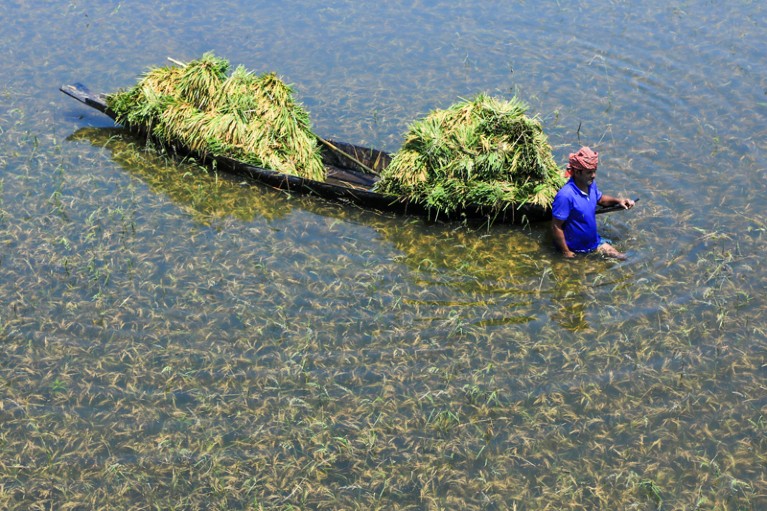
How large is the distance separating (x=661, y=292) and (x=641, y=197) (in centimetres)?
187

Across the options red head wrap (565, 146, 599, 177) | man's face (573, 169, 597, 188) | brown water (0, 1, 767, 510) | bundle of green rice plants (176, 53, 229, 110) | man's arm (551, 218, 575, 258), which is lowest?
brown water (0, 1, 767, 510)

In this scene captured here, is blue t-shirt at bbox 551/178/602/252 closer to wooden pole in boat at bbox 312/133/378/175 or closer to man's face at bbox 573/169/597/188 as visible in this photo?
man's face at bbox 573/169/597/188

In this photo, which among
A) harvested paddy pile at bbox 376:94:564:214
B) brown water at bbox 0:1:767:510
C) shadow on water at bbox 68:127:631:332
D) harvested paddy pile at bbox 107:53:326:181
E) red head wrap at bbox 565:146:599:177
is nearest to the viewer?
brown water at bbox 0:1:767:510

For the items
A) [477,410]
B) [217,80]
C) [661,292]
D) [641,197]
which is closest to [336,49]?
[217,80]

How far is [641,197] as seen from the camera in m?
9.59

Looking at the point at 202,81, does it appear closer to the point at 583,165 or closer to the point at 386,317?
the point at 386,317

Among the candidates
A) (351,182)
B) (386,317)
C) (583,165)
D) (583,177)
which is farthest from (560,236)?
(351,182)

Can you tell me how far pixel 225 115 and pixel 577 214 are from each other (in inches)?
176

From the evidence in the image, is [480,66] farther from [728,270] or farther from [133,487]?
[133,487]

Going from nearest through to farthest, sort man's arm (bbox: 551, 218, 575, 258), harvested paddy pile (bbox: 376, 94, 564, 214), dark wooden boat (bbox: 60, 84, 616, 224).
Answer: man's arm (bbox: 551, 218, 575, 258)
harvested paddy pile (bbox: 376, 94, 564, 214)
dark wooden boat (bbox: 60, 84, 616, 224)

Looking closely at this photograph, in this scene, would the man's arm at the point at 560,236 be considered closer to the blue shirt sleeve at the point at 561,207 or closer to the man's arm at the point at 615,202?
the blue shirt sleeve at the point at 561,207

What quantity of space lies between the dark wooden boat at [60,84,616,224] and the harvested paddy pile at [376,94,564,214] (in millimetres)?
135

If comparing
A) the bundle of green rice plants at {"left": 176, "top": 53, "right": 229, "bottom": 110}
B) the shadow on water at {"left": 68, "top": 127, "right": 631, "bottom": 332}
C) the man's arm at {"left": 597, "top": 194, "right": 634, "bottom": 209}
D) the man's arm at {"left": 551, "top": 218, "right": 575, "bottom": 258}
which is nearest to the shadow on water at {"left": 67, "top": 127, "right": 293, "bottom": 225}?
the shadow on water at {"left": 68, "top": 127, "right": 631, "bottom": 332}

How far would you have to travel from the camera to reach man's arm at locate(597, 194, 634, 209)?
8.30m
